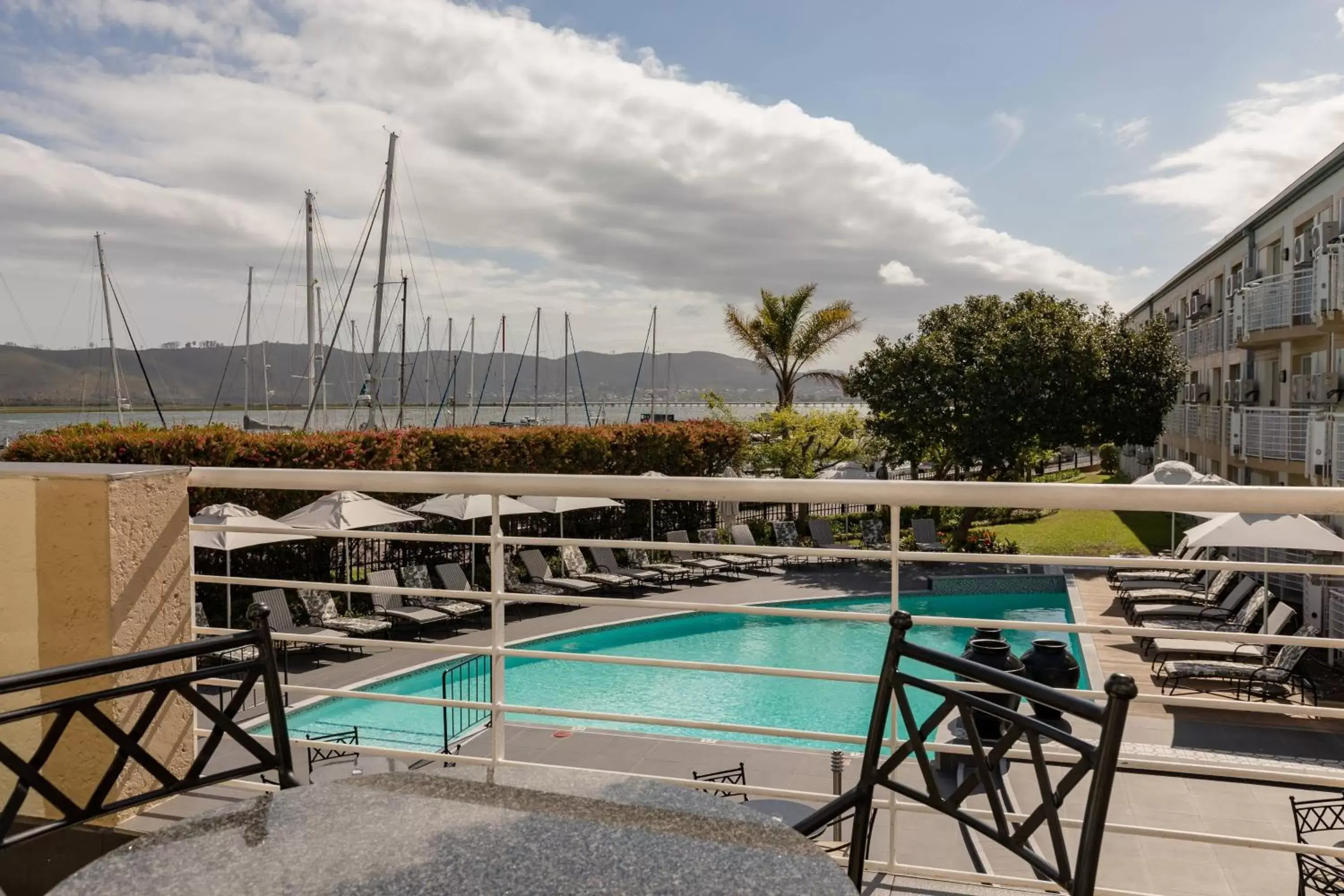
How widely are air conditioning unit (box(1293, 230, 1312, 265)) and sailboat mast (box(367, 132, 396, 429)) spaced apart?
22.2 metres

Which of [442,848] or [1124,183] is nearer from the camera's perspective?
[442,848]

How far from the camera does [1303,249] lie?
22.2 metres

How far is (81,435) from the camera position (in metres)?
13.9

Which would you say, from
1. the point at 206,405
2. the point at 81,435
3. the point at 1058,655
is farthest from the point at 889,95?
the point at 206,405

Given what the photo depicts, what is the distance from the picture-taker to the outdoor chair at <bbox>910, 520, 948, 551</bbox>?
73.9 ft

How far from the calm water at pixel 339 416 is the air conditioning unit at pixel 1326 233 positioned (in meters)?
11.5

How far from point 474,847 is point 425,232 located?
110 feet

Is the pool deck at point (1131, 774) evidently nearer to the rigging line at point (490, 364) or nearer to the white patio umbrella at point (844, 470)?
the white patio umbrella at point (844, 470)

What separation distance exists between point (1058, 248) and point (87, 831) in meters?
68.0

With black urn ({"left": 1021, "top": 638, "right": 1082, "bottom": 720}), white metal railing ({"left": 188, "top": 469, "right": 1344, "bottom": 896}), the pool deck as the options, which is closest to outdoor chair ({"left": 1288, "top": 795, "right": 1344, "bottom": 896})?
the pool deck

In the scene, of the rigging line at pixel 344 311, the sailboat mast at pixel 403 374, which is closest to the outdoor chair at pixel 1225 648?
the rigging line at pixel 344 311

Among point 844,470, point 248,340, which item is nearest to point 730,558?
point 844,470

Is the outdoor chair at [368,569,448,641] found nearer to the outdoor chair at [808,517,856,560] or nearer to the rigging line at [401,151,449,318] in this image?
the outdoor chair at [808,517,856,560]

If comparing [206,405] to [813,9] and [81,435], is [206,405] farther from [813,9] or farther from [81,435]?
[813,9]
